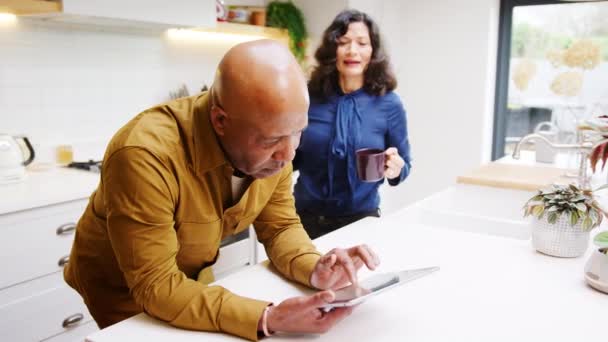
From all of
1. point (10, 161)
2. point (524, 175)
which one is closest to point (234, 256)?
point (10, 161)

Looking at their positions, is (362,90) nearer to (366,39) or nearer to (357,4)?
(366,39)

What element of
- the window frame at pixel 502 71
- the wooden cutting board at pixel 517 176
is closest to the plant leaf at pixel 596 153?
the wooden cutting board at pixel 517 176

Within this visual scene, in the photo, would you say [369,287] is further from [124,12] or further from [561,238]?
[124,12]

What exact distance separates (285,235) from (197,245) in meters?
0.24

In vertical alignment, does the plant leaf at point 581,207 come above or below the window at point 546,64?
below

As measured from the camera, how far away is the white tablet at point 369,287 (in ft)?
3.26

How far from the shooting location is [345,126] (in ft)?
6.57

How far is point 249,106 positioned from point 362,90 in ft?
3.84

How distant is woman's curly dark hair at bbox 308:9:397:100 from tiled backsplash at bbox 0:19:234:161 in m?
1.42

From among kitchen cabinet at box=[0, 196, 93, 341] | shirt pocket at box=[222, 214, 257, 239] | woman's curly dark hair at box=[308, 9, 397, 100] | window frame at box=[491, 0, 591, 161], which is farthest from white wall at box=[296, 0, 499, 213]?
shirt pocket at box=[222, 214, 257, 239]

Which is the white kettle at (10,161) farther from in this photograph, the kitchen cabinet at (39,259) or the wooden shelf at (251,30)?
the wooden shelf at (251,30)

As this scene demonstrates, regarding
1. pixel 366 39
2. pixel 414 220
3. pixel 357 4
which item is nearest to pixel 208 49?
pixel 357 4

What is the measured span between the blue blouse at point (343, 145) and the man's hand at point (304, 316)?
102 centimetres

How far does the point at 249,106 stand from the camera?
39.3 inches
